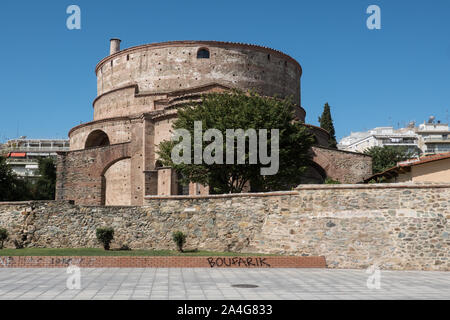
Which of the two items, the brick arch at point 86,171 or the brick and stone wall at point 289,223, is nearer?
the brick and stone wall at point 289,223

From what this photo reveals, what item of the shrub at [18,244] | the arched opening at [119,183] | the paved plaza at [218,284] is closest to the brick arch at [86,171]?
the arched opening at [119,183]

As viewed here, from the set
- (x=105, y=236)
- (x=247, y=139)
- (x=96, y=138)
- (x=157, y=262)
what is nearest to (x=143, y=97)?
(x=96, y=138)

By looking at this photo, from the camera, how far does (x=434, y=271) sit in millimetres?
15672

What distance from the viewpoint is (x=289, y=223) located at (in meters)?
17.6

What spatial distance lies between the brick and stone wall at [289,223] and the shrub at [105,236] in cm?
65

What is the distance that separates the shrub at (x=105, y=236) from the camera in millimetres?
19484

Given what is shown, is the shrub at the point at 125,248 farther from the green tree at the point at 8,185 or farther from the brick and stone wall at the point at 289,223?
the green tree at the point at 8,185

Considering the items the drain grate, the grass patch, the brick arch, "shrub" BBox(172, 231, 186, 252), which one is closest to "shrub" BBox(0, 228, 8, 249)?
the grass patch

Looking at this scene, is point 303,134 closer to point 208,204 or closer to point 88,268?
point 208,204

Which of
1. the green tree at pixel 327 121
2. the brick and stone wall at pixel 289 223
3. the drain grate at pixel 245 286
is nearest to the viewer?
the drain grate at pixel 245 286

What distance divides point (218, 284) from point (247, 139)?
472 inches

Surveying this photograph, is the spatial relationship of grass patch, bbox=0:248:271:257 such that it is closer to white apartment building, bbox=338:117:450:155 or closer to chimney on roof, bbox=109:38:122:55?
chimney on roof, bbox=109:38:122:55
